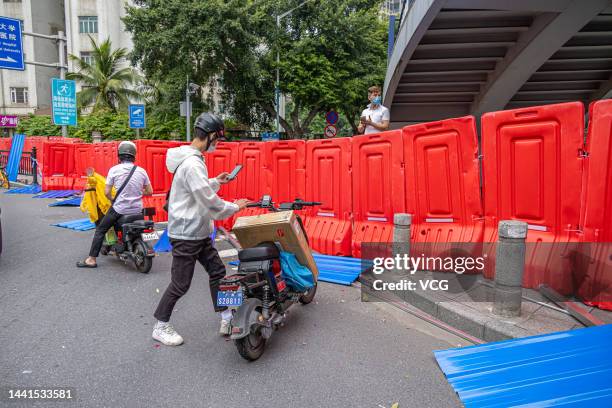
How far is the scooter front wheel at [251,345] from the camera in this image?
3.23 m

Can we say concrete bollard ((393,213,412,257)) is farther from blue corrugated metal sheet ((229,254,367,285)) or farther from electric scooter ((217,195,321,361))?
electric scooter ((217,195,321,361))

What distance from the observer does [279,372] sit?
3191 millimetres

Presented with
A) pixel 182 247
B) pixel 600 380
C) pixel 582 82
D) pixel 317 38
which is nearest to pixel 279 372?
pixel 182 247

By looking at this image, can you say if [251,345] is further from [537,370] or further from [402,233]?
[402,233]

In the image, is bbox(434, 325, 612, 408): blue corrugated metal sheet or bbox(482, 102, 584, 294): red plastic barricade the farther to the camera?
bbox(482, 102, 584, 294): red plastic barricade

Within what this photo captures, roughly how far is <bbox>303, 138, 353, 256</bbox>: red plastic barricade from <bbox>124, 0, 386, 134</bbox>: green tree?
14.6 metres

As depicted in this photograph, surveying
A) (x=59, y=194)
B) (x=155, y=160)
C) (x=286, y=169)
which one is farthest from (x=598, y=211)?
(x=59, y=194)

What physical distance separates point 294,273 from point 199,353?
3.54 feet

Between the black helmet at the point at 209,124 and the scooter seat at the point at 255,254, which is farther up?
the black helmet at the point at 209,124

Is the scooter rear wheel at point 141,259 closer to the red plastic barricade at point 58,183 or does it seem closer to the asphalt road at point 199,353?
the asphalt road at point 199,353

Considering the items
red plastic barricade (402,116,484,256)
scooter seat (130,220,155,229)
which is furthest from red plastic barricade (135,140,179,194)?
red plastic barricade (402,116,484,256)

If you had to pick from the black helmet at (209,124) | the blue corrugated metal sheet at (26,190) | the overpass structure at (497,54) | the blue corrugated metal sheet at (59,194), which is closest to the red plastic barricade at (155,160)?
the blue corrugated metal sheet at (59,194)

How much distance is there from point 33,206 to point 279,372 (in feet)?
37.0

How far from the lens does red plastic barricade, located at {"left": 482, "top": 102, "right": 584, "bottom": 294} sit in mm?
4043
